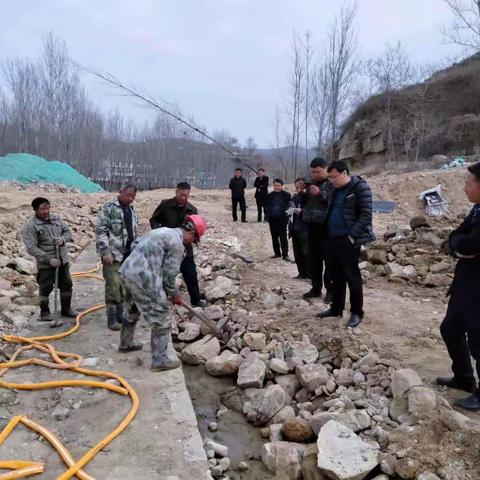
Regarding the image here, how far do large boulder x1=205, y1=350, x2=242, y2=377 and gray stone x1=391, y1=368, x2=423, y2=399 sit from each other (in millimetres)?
1582

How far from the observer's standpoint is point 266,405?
378 centimetres

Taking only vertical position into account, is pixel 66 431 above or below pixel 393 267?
below

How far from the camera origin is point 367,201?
4195mm

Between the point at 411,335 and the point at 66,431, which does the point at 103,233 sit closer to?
the point at 66,431

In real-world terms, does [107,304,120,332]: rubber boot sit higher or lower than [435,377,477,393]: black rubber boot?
higher

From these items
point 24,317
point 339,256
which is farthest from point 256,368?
point 24,317

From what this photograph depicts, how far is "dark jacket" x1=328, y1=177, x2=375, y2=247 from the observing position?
13.8 ft

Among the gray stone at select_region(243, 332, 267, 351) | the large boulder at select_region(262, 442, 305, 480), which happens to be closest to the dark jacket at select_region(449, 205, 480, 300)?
the large boulder at select_region(262, 442, 305, 480)

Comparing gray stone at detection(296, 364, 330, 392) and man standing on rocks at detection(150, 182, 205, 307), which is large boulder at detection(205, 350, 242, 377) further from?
man standing on rocks at detection(150, 182, 205, 307)

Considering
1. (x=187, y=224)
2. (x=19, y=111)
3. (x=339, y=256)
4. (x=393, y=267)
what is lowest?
(x=393, y=267)

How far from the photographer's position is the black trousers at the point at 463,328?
2.96 meters

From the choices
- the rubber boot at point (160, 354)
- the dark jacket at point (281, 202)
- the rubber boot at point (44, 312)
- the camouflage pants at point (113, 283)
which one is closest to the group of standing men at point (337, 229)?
the dark jacket at point (281, 202)

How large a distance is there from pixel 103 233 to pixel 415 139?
2564 cm

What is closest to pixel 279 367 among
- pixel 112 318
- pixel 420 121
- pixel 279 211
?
pixel 112 318
